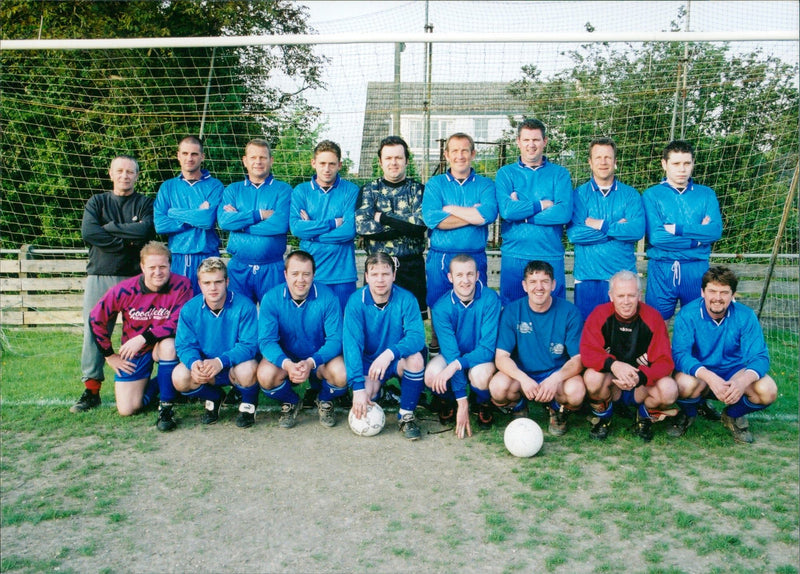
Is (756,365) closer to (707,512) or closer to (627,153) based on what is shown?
(707,512)

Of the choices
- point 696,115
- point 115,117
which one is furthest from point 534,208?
point 115,117

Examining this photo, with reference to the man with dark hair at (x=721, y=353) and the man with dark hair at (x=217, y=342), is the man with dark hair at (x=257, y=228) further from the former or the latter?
the man with dark hair at (x=721, y=353)

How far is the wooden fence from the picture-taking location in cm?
773

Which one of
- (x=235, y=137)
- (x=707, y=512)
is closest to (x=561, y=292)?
(x=707, y=512)

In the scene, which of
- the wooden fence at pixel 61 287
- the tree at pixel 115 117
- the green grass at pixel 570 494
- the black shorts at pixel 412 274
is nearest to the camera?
the green grass at pixel 570 494

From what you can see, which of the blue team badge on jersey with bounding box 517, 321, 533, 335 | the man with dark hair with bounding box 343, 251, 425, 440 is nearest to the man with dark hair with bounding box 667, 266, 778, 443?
the blue team badge on jersey with bounding box 517, 321, 533, 335

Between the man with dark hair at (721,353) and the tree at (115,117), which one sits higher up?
the tree at (115,117)

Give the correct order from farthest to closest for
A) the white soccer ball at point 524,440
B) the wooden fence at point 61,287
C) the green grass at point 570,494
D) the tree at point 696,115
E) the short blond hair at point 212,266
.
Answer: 1. the wooden fence at point 61,287
2. the tree at point 696,115
3. the short blond hair at point 212,266
4. the white soccer ball at point 524,440
5. the green grass at point 570,494

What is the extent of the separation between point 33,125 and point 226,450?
19.1 ft

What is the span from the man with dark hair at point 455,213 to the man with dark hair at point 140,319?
1.94 m

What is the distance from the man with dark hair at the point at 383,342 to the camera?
14.1ft

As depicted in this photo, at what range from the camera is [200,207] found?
5.18 meters

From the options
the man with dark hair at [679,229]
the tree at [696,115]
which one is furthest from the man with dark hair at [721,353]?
the tree at [696,115]

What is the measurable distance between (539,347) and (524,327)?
173 mm
